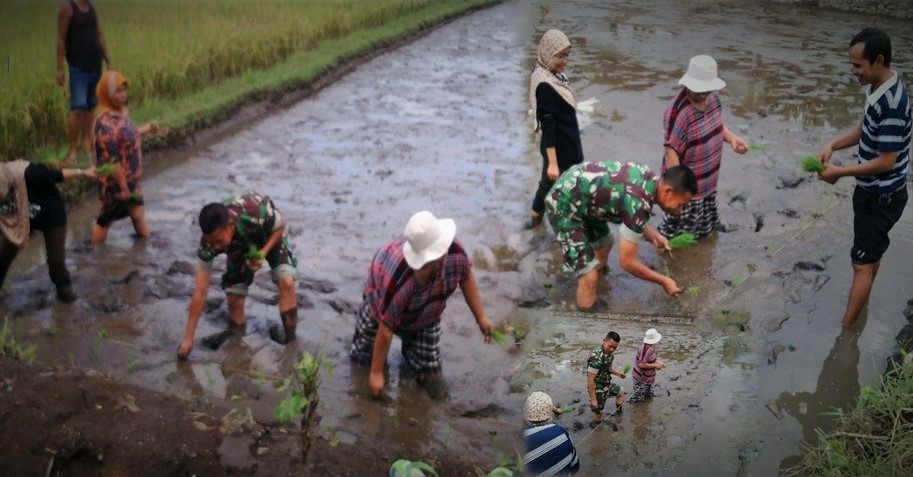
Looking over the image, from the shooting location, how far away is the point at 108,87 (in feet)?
19.7

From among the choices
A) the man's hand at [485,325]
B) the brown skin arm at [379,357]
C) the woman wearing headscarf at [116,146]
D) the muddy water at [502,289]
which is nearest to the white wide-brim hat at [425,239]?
the brown skin arm at [379,357]

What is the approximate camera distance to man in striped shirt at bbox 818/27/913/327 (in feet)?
15.8

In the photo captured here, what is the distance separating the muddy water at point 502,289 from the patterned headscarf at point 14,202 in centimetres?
55

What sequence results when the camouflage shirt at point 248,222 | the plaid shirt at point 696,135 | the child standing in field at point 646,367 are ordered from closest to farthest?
the child standing in field at point 646,367, the camouflage shirt at point 248,222, the plaid shirt at point 696,135

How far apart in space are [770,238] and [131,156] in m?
4.89

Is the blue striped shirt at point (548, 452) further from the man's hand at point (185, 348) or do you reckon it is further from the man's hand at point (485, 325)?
the man's hand at point (185, 348)

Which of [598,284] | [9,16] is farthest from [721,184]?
[9,16]

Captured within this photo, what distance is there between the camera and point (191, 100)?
9.74 m

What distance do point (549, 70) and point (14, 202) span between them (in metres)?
3.67

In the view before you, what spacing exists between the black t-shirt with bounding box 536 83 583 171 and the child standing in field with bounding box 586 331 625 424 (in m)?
2.37

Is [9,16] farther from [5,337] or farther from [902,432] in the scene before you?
[902,432]

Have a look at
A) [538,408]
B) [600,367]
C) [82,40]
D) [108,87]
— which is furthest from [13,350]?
[82,40]

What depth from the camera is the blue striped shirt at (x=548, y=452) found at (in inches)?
142

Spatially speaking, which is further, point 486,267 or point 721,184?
point 721,184
